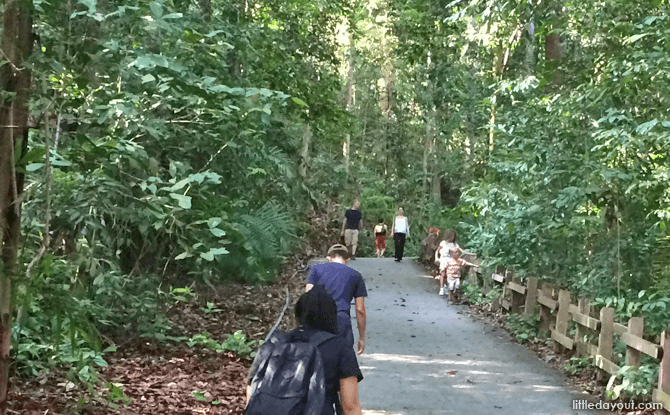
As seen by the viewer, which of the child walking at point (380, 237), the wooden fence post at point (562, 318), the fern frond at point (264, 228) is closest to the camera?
the wooden fence post at point (562, 318)

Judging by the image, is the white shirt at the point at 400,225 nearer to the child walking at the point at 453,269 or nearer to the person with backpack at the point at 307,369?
the child walking at the point at 453,269

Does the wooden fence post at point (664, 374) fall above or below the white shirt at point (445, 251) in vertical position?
below

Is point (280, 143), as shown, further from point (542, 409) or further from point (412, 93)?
point (412, 93)

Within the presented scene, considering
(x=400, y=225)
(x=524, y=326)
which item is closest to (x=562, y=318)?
(x=524, y=326)

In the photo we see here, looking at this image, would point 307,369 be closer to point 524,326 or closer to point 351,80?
point 524,326

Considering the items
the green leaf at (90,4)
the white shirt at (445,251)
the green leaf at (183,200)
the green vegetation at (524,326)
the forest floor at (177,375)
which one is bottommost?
the forest floor at (177,375)

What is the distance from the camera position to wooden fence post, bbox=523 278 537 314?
16141mm

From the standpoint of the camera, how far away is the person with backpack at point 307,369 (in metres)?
4.51

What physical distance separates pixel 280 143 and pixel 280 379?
14.1 m

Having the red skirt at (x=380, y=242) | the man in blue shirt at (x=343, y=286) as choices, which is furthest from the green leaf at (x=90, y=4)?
the red skirt at (x=380, y=242)

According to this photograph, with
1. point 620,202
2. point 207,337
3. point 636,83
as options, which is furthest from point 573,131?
point 207,337

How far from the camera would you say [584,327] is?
12.7m

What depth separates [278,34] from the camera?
19.3m

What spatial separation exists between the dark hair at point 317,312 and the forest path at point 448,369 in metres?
5.04
